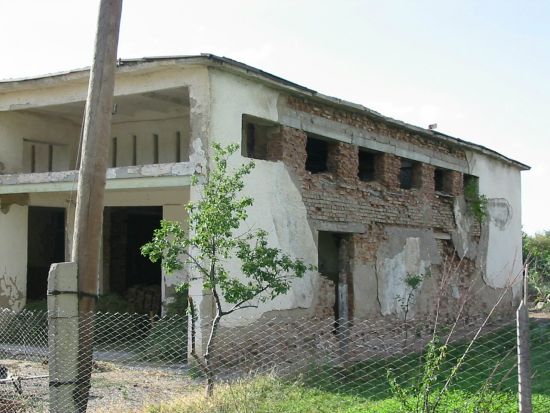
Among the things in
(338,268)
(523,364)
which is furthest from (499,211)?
(523,364)

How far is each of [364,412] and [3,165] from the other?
9.44 meters

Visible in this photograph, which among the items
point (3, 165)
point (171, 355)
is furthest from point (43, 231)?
point (171, 355)

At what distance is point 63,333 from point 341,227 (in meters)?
7.15

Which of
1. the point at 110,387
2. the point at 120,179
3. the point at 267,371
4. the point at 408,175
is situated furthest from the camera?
the point at 408,175

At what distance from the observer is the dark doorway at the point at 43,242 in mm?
18000

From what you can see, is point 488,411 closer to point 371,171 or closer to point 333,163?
point 333,163

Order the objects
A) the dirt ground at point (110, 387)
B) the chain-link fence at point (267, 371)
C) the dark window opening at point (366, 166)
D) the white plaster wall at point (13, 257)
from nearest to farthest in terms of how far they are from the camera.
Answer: the chain-link fence at point (267, 371)
the dirt ground at point (110, 387)
the white plaster wall at point (13, 257)
the dark window opening at point (366, 166)

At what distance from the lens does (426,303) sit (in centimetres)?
1541

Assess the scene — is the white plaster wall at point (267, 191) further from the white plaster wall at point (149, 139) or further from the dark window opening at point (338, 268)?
the white plaster wall at point (149, 139)

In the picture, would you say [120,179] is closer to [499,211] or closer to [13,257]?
[13,257]

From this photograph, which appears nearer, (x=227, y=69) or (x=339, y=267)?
(x=227, y=69)

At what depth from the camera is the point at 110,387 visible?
8812 mm

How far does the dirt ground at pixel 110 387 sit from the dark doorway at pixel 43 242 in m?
7.60

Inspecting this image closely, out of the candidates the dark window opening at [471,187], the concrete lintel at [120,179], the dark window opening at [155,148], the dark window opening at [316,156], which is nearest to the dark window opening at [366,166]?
the dark window opening at [316,156]
